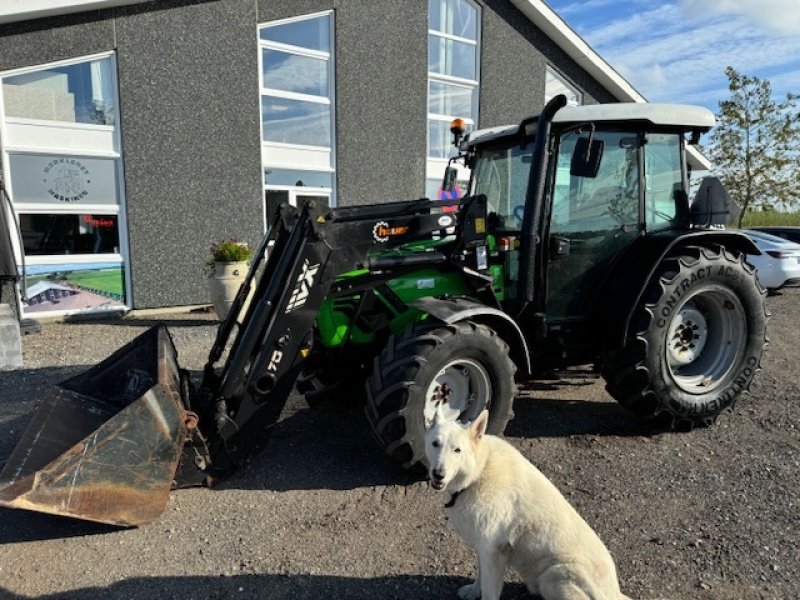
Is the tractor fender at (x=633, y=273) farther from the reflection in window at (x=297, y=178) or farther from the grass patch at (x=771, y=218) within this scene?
the grass patch at (x=771, y=218)

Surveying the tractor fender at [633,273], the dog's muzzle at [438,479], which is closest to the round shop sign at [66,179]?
the tractor fender at [633,273]

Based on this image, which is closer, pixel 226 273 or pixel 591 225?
pixel 591 225

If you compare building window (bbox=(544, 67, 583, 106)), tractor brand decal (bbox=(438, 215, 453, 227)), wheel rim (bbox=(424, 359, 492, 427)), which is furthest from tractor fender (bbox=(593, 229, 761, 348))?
building window (bbox=(544, 67, 583, 106))

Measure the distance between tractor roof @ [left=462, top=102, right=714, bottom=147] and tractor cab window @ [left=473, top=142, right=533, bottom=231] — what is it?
167 millimetres

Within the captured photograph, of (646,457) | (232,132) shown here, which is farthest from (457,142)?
(232,132)

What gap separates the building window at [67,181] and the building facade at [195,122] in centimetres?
2

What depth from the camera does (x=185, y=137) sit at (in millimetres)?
10023

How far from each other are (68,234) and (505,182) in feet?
Result: 24.8

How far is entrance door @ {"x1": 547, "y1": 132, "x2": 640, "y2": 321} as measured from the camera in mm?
4664

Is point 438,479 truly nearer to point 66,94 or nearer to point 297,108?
point 66,94

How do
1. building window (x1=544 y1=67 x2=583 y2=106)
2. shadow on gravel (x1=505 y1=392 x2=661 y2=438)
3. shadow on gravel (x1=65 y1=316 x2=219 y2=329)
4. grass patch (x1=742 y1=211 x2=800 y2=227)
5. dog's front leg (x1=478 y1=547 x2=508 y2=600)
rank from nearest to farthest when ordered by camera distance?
1. dog's front leg (x1=478 y1=547 x2=508 y2=600)
2. shadow on gravel (x1=505 y1=392 x2=661 y2=438)
3. shadow on gravel (x1=65 y1=316 x2=219 y2=329)
4. building window (x1=544 y1=67 x2=583 y2=106)
5. grass patch (x1=742 y1=211 x2=800 y2=227)

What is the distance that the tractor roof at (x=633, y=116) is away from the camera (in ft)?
14.7

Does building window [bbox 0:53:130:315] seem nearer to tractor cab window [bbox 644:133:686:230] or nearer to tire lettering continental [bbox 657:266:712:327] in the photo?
tractor cab window [bbox 644:133:686:230]

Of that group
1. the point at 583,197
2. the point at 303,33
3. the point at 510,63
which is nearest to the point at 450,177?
the point at 583,197
